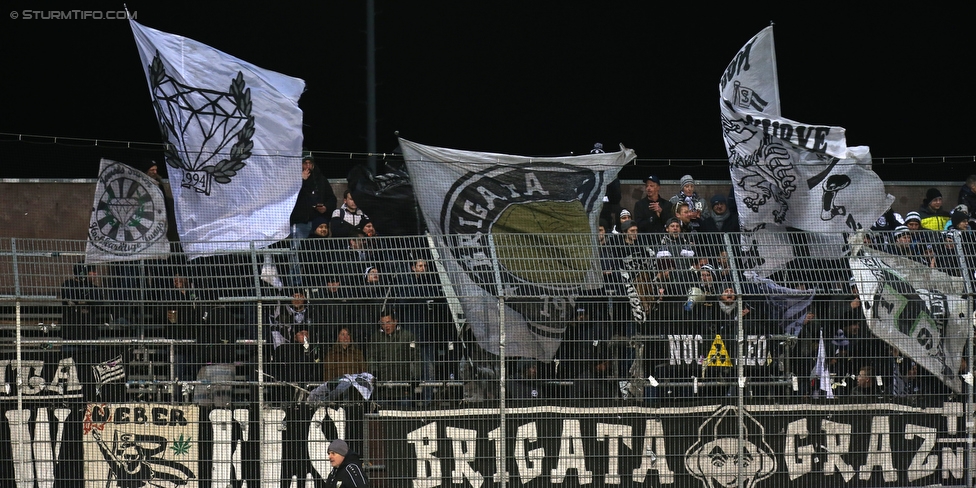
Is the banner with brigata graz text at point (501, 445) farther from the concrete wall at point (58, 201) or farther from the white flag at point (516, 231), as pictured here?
the concrete wall at point (58, 201)

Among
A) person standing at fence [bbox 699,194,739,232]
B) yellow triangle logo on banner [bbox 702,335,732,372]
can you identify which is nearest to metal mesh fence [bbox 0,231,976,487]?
yellow triangle logo on banner [bbox 702,335,732,372]

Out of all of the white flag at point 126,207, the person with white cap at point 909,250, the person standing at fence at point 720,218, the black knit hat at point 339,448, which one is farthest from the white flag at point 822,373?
the white flag at point 126,207

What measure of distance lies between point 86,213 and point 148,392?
13.6 feet

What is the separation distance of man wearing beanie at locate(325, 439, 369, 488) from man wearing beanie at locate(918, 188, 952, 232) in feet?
24.9

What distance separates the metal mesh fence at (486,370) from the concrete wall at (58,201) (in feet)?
9.90

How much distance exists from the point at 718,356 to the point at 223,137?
226 inches

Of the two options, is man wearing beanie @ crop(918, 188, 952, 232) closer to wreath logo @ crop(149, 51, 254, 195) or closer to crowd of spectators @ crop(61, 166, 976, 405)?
crowd of spectators @ crop(61, 166, 976, 405)

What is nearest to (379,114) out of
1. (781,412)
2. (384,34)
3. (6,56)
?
(384,34)

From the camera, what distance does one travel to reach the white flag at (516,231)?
9641 millimetres

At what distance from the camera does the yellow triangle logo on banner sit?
9.57m

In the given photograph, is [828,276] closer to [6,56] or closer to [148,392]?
[148,392]

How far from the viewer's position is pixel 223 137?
11.8 meters

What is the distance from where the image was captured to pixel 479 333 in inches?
382

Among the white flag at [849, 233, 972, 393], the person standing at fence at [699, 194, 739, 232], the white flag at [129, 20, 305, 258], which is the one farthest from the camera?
the person standing at fence at [699, 194, 739, 232]
